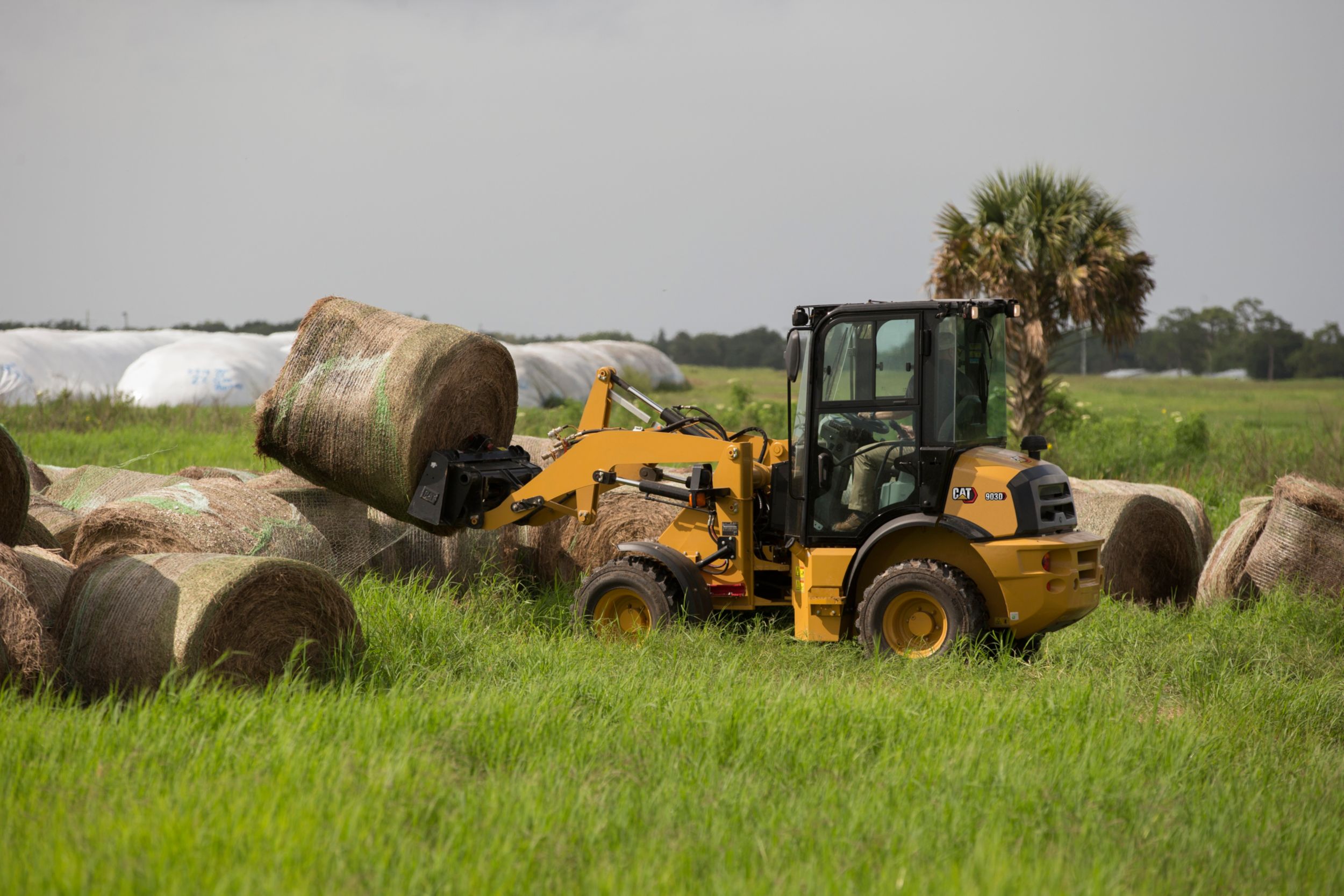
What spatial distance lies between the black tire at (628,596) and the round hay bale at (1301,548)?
525 centimetres

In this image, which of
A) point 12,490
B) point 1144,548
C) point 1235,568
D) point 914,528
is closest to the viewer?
point 12,490

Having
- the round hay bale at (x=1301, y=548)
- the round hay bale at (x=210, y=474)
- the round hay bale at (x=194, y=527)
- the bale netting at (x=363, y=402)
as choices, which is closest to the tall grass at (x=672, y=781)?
the round hay bale at (x=194, y=527)

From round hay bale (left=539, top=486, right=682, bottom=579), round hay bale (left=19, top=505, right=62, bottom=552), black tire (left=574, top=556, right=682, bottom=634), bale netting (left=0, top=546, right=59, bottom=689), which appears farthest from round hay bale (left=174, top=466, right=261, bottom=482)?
bale netting (left=0, top=546, right=59, bottom=689)

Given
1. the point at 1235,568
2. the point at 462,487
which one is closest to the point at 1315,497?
the point at 1235,568

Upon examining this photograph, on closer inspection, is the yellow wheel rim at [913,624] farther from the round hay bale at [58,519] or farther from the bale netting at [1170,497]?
the round hay bale at [58,519]

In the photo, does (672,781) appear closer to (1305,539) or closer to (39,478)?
(1305,539)

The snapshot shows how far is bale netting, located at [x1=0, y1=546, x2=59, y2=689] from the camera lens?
17.3 feet

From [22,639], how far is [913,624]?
472 centimetres

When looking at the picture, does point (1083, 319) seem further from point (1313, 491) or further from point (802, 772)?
point (802, 772)

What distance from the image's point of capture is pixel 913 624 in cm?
719

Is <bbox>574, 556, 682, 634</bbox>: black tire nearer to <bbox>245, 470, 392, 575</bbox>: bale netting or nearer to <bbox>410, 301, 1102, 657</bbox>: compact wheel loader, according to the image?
<bbox>410, 301, 1102, 657</bbox>: compact wheel loader

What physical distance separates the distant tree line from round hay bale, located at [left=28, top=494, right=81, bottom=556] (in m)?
60.1

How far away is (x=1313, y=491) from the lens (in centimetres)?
960

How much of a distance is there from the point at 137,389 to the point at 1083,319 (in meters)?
20.7
